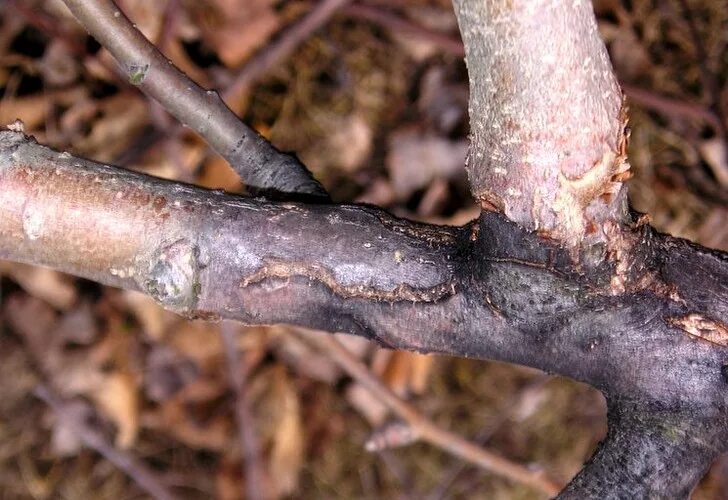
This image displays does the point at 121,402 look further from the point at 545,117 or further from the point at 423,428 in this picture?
the point at 545,117

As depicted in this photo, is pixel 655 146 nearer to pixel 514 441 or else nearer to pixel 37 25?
pixel 514 441

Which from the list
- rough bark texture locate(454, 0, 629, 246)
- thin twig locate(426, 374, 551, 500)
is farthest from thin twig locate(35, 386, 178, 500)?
rough bark texture locate(454, 0, 629, 246)

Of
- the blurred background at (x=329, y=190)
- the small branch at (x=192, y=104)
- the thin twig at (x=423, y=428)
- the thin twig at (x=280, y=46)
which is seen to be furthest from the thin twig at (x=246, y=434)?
the small branch at (x=192, y=104)

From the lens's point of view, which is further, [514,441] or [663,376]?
[514,441]

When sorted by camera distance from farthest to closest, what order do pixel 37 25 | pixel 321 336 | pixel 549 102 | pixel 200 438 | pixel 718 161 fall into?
pixel 200 438
pixel 718 161
pixel 37 25
pixel 321 336
pixel 549 102

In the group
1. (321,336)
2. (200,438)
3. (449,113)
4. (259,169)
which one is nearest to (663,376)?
(259,169)

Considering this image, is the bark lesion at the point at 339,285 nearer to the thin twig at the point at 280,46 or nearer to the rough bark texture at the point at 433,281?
the rough bark texture at the point at 433,281

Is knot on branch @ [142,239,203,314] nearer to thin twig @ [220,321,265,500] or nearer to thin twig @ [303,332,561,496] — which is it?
thin twig @ [303,332,561,496]

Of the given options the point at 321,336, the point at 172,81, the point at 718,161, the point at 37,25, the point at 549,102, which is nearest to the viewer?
the point at 549,102
